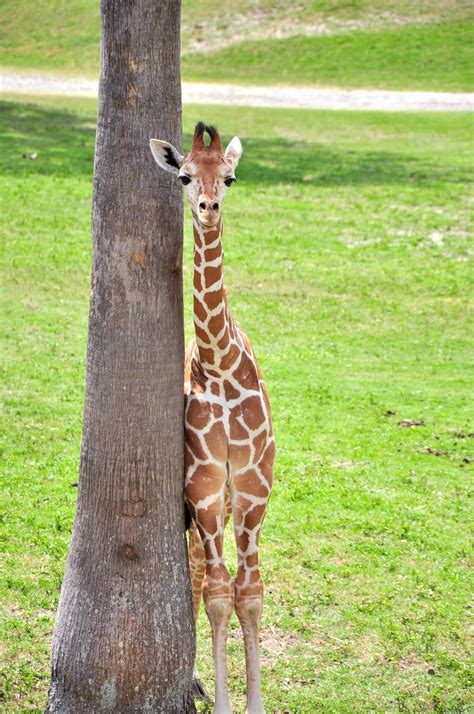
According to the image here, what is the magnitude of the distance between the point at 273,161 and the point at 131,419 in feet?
59.9

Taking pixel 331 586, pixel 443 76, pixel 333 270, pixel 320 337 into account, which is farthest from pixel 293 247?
pixel 443 76

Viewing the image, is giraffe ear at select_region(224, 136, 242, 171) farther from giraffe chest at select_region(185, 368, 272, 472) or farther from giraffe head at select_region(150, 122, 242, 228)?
giraffe chest at select_region(185, 368, 272, 472)

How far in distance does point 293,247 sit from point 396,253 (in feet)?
5.37

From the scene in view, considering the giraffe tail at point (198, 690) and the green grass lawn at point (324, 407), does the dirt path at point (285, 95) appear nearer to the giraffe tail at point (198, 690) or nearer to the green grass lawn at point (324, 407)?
the green grass lawn at point (324, 407)

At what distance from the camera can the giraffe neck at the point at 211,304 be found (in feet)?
19.8

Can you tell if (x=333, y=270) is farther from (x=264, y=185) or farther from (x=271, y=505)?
(x=271, y=505)

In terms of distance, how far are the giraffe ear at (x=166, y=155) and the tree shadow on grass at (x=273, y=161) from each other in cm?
1570

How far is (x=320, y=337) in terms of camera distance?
14117mm

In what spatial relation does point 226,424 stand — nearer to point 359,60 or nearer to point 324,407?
point 324,407

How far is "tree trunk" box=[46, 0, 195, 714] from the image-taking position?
19.5 ft

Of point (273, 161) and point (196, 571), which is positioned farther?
point (273, 161)

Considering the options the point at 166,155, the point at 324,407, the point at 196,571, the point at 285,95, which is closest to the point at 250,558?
the point at 196,571

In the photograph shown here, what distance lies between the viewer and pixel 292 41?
42.1 metres

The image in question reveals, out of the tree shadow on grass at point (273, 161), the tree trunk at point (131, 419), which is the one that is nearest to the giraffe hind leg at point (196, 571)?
the tree trunk at point (131, 419)
